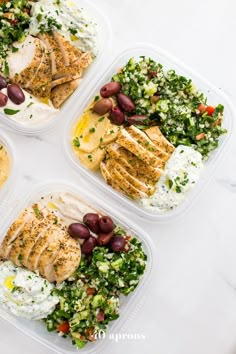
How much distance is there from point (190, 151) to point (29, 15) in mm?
1194

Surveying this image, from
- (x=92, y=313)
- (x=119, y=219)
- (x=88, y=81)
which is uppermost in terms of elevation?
(x=88, y=81)

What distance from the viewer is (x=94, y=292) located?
293cm

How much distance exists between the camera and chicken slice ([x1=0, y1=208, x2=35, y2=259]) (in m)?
2.90

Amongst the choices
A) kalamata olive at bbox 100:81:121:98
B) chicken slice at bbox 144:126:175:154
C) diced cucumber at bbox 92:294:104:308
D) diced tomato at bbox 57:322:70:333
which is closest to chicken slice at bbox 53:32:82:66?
kalamata olive at bbox 100:81:121:98

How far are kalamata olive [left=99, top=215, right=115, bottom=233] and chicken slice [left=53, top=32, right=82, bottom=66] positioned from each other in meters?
0.89

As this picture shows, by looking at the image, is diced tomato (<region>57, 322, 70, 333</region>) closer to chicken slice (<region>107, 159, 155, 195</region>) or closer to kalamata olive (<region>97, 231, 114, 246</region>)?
kalamata olive (<region>97, 231, 114, 246</region>)

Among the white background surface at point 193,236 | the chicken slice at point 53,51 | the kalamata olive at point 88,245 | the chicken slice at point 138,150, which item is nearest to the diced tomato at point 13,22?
the chicken slice at point 53,51

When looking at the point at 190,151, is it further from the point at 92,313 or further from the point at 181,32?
the point at 92,313

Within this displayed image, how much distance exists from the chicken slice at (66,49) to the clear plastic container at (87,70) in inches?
5.1

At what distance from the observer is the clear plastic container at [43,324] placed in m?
3.01

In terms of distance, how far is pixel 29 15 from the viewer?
3074 millimetres

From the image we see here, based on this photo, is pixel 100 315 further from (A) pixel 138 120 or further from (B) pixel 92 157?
(A) pixel 138 120

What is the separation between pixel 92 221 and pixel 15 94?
0.81 meters

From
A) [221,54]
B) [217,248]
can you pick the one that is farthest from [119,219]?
[221,54]
